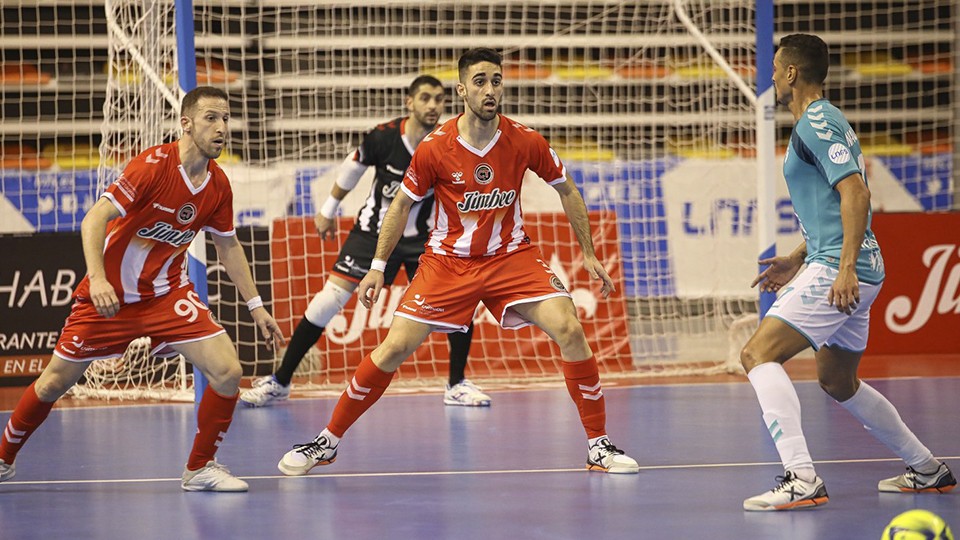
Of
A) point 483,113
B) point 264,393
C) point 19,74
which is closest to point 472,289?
point 483,113

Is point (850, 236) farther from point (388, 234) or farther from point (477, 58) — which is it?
point (388, 234)

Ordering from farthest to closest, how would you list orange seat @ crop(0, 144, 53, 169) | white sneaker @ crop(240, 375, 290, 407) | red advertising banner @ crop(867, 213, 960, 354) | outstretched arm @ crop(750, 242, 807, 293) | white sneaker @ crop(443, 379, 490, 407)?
orange seat @ crop(0, 144, 53, 169), red advertising banner @ crop(867, 213, 960, 354), white sneaker @ crop(240, 375, 290, 407), white sneaker @ crop(443, 379, 490, 407), outstretched arm @ crop(750, 242, 807, 293)

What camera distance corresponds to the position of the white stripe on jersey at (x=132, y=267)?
17.4 ft

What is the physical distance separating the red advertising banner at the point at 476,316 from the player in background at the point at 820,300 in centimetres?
468

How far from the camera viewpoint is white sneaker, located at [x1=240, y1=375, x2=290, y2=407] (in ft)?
26.0

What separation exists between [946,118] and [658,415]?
8628mm

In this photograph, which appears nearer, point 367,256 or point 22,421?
point 22,421

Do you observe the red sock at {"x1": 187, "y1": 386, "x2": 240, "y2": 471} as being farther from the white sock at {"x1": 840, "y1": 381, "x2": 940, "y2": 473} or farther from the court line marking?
the white sock at {"x1": 840, "y1": 381, "x2": 940, "y2": 473}

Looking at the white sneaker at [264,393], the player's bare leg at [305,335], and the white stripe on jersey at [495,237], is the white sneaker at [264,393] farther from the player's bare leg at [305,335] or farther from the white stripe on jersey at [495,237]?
the white stripe on jersey at [495,237]

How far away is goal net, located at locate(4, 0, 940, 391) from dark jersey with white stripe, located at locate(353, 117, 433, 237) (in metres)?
1.66

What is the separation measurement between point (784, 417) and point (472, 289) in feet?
5.61

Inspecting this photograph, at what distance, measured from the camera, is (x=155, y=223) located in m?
5.31

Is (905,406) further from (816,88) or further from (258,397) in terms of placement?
(258,397)

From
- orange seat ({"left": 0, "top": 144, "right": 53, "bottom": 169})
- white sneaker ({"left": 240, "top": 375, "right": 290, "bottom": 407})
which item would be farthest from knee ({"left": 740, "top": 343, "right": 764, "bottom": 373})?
orange seat ({"left": 0, "top": 144, "right": 53, "bottom": 169})
